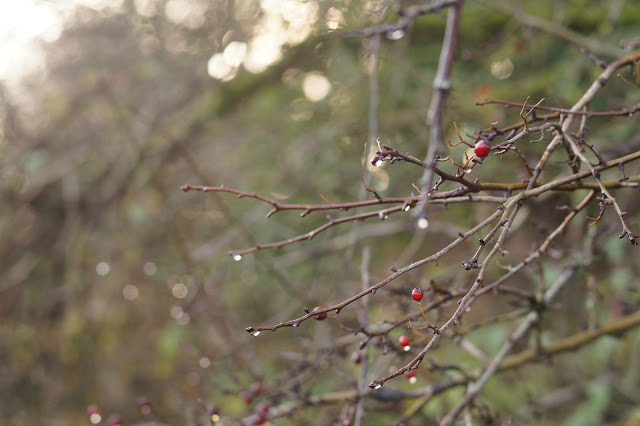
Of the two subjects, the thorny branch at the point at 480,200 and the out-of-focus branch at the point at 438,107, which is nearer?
the out-of-focus branch at the point at 438,107

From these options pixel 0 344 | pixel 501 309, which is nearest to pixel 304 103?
pixel 501 309

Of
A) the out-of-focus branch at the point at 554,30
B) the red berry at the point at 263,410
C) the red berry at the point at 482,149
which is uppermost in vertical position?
the red berry at the point at 482,149

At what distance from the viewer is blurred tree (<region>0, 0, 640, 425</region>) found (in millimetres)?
2608

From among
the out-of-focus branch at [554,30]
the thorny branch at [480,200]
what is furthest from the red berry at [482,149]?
the out-of-focus branch at [554,30]

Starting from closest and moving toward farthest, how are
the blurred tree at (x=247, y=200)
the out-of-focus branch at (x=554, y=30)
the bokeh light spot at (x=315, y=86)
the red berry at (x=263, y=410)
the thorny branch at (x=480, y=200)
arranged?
the thorny branch at (x=480, y=200), the red berry at (x=263, y=410), the out-of-focus branch at (x=554, y=30), the blurred tree at (x=247, y=200), the bokeh light spot at (x=315, y=86)

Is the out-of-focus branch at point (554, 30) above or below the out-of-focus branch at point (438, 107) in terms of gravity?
below

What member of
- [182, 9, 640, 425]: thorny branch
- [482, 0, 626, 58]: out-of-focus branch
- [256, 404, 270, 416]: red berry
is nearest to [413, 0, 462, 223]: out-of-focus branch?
[182, 9, 640, 425]: thorny branch

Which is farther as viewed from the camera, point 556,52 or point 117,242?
point 117,242

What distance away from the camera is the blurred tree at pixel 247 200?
2608mm

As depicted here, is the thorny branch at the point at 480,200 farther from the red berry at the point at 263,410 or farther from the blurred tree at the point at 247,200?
the blurred tree at the point at 247,200

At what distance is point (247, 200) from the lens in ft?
13.7

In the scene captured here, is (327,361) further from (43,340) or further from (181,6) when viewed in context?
(181,6)

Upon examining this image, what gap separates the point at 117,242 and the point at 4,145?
1410mm

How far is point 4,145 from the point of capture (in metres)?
4.55
